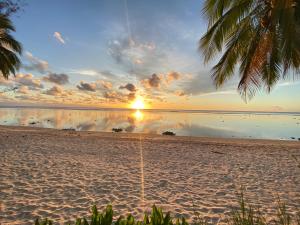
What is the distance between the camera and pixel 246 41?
7.41m

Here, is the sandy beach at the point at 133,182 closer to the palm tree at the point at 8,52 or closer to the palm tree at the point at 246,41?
the palm tree at the point at 246,41

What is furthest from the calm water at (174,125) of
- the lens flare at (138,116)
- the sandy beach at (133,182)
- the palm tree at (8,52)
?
the sandy beach at (133,182)

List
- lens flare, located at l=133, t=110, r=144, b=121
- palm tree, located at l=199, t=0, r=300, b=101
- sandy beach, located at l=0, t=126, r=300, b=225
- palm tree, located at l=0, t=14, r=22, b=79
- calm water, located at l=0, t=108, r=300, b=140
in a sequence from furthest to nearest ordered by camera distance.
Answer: lens flare, located at l=133, t=110, r=144, b=121 → calm water, located at l=0, t=108, r=300, b=140 → palm tree, located at l=0, t=14, r=22, b=79 → palm tree, located at l=199, t=0, r=300, b=101 → sandy beach, located at l=0, t=126, r=300, b=225

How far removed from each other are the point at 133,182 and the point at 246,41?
220 inches

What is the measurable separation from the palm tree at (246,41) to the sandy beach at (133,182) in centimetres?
268

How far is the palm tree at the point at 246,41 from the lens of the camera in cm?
645

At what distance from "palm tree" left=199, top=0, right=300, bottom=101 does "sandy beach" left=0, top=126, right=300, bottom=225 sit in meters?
2.68

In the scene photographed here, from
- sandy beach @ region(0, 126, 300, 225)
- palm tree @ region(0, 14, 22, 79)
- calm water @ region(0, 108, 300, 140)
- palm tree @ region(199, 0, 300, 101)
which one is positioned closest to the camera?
sandy beach @ region(0, 126, 300, 225)

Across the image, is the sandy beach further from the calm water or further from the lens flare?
the lens flare

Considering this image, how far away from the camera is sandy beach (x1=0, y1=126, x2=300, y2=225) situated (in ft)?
15.1

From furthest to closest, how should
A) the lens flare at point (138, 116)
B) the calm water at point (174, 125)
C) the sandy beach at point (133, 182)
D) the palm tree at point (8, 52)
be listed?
the lens flare at point (138, 116) < the calm water at point (174, 125) < the palm tree at point (8, 52) < the sandy beach at point (133, 182)

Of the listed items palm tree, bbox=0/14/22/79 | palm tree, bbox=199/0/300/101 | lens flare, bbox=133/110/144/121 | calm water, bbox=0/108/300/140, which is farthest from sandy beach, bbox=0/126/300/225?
lens flare, bbox=133/110/144/121

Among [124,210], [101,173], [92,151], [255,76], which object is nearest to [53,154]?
[92,151]

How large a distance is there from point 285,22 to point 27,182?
7.02 m
